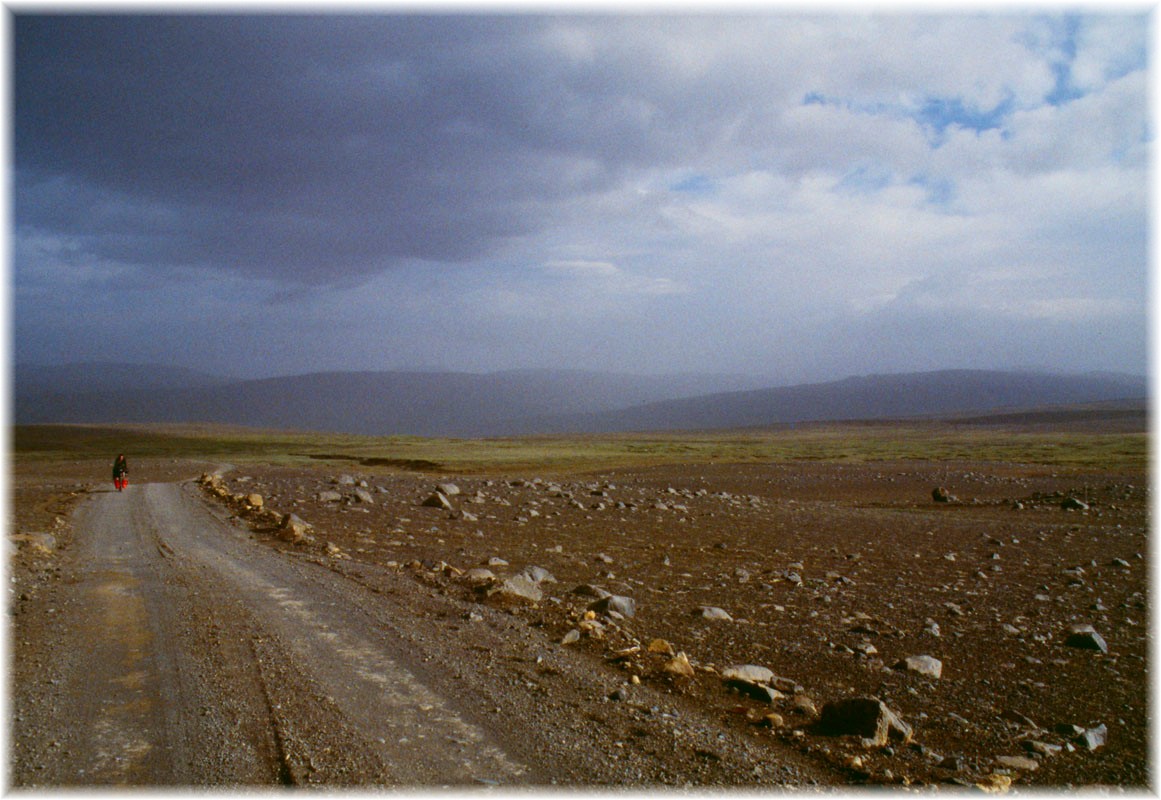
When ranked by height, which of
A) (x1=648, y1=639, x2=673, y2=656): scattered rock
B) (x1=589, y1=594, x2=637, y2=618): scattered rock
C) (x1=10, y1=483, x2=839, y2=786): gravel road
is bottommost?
(x1=589, y1=594, x2=637, y2=618): scattered rock

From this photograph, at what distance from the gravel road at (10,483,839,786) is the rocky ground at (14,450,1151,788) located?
140mm

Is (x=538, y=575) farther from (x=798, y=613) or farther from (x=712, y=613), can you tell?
(x=798, y=613)

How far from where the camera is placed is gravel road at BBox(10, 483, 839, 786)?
6105 mm

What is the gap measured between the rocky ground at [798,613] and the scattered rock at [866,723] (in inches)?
1.7

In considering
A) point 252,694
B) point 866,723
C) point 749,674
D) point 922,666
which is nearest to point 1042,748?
point 866,723

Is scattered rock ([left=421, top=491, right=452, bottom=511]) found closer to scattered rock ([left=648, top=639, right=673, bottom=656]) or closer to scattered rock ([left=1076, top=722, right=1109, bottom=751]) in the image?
scattered rock ([left=648, top=639, right=673, bottom=656])

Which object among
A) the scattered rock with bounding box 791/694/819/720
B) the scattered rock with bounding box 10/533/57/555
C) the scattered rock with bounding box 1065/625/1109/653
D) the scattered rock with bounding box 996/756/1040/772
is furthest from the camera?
the scattered rock with bounding box 10/533/57/555

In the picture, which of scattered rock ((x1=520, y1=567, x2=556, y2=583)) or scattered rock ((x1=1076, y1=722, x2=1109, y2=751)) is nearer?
scattered rock ((x1=1076, y1=722, x2=1109, y2=751))

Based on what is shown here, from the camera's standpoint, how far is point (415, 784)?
5.88 metres

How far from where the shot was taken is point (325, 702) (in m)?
7.43

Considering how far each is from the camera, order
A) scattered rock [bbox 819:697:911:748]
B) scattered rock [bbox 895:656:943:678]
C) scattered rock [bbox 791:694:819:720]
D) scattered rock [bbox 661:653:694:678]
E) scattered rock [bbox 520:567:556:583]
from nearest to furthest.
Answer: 1. scattered rock [bbox 819:697:911:748]
2. scattered rock [bbox 791:694:819:720]
3. scattered rock [bbox 661:653:694:678]
4. scattered rock [bbox 895:656:943:678]
5. scattered rock [bbox 520:567:556:583]

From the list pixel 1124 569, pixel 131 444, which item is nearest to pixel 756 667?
pixel 1124 569

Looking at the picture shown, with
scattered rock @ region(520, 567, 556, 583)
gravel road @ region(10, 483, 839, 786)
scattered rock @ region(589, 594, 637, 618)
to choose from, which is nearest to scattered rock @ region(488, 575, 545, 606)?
gravel road @ region(10, 483, 839, 786)

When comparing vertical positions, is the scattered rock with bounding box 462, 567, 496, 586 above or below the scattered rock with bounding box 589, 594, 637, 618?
above
